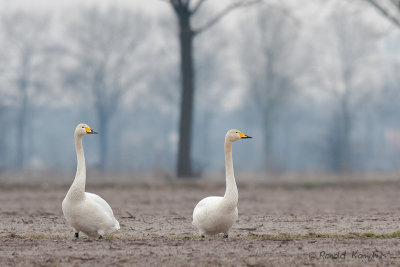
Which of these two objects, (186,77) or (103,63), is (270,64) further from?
(186,77)

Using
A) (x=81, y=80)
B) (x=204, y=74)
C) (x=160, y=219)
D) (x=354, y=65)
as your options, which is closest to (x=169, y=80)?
(x=204, y=74)

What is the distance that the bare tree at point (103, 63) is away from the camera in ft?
208

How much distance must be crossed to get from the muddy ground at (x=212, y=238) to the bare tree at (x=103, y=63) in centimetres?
4349

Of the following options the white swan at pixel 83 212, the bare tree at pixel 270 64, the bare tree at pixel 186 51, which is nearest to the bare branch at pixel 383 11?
the bare tree at pixel 186 51

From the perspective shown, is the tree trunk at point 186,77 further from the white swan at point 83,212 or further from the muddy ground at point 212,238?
the white swan at point 83,212

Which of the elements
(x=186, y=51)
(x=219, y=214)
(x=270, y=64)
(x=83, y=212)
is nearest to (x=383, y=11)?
(x=186, y=51)

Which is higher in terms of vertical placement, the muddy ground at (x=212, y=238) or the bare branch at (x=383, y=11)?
the bare branch at (x=383, y=11)

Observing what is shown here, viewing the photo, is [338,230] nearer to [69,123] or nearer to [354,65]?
[354,65]

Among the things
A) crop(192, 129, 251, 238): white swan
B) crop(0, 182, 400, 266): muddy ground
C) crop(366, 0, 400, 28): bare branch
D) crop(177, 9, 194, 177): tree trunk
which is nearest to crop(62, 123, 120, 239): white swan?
crop(0, 182, 400, 266): muddy ground

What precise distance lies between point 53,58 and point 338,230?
56.1m

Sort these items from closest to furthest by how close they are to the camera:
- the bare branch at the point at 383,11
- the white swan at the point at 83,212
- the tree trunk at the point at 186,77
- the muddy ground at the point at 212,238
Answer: the muddy ground at the point at 212,238, the white swan at the point at 83,212, the bare branch at the point at 383,11, the tree trunk at the point at 186,77

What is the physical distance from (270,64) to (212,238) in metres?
51.0

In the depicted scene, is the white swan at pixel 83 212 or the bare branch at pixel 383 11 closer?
the white swan at pixel 83 212

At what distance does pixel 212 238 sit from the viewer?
10.4 m
